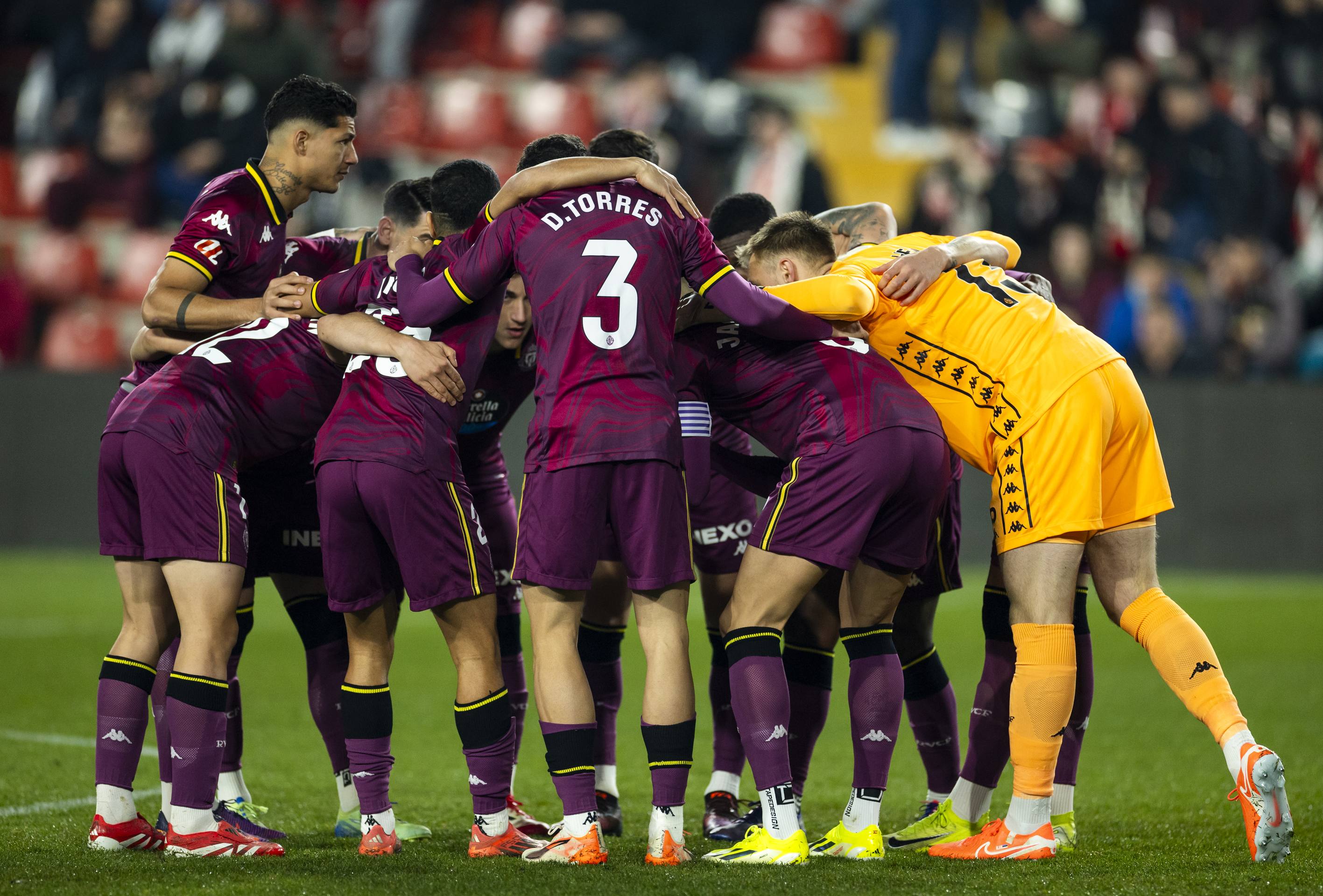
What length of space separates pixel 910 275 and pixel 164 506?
2.32 meters

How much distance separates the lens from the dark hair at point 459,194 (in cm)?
442

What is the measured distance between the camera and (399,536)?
401 centimetres

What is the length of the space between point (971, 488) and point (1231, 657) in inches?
157

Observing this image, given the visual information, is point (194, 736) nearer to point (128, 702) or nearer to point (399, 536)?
point (128, 702)

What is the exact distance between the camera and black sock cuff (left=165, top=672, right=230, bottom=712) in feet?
13.2

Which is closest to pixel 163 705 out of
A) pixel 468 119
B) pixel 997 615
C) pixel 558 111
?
pixel 997 615

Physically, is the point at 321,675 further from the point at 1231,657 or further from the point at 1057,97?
the point at 1057,97

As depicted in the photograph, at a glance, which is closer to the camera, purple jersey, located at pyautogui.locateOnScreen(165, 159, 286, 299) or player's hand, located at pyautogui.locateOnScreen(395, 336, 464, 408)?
player's hand, located at pyautogui.locateOnScreen(395, 336, 464, 408)

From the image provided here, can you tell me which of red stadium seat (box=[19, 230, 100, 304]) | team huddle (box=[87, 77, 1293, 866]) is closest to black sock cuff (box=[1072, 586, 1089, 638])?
team huddle (box=[87, 77, 1293, 866])

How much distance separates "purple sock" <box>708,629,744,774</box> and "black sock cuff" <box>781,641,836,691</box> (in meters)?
0.27

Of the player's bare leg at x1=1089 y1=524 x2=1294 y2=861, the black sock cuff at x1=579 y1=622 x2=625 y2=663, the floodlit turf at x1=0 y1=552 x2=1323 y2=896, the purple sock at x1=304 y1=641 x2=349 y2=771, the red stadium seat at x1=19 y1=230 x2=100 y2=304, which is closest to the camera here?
the floodlit turf at x1=0 y1=552 x2=1323 y2=896

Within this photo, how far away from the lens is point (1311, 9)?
14.9 meters

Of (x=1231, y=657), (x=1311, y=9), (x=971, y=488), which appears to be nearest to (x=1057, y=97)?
(x=1311, y=9)

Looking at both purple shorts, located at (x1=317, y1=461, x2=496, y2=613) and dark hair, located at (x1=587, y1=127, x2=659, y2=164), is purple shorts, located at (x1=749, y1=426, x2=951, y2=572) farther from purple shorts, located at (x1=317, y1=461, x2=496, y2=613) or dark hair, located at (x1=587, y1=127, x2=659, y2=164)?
dark hair, located at (x1=587, y1=127, x2=659, y2=164)
